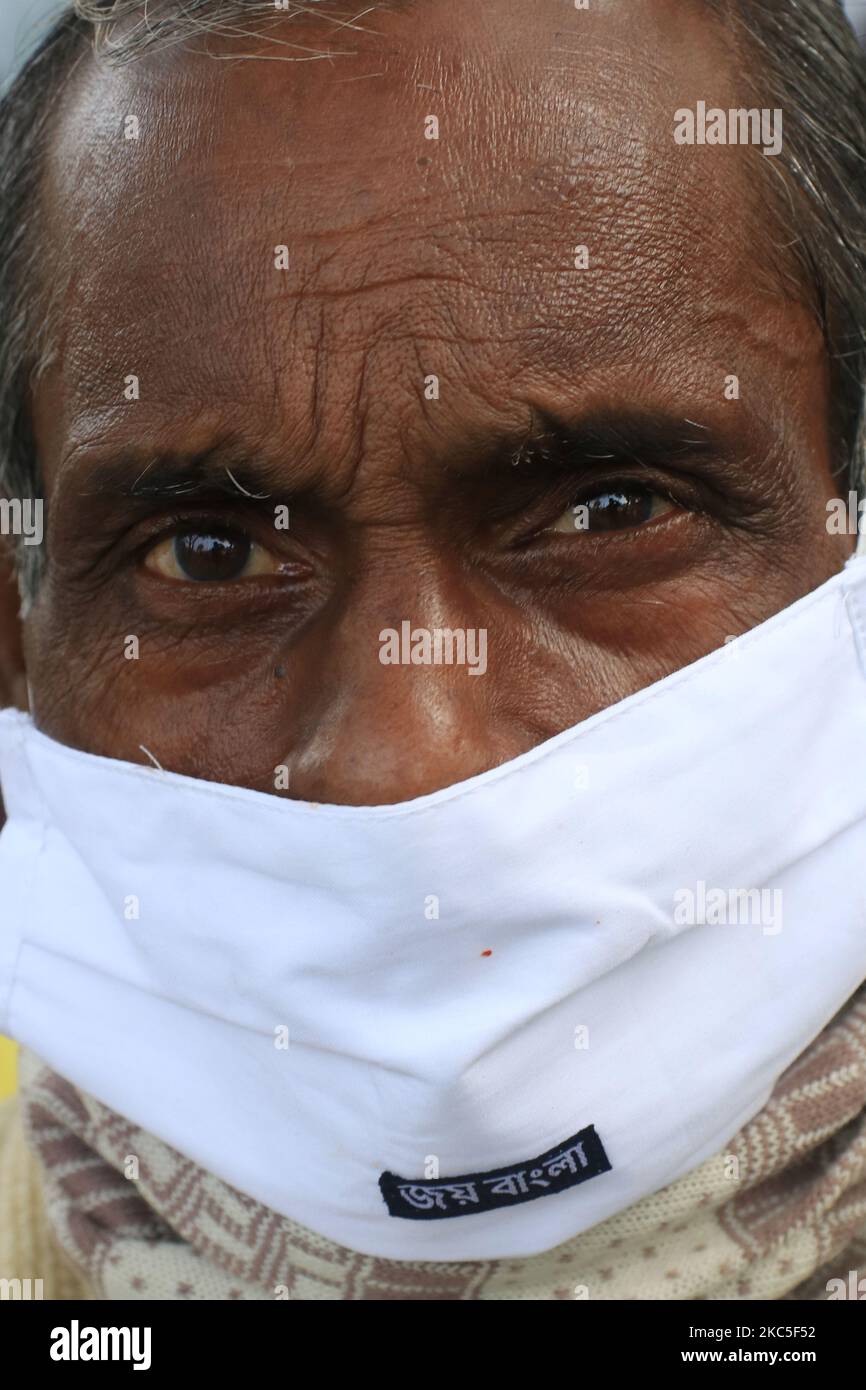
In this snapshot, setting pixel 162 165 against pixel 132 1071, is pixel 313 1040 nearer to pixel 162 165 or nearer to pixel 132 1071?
pixel 132 1071

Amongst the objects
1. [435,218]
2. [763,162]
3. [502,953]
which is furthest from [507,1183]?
[763,162]

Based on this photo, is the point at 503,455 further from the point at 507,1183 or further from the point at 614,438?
the point at 507,1183

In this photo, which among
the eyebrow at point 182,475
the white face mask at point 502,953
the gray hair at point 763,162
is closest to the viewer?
the white face mask at point 502,953

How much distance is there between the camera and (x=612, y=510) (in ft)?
5.73

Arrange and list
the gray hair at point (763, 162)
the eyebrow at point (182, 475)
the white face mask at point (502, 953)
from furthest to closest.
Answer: the gray hair at point (763, 162) < the eyebrow at point (182, 475) < the white face mask at point (502, 953)

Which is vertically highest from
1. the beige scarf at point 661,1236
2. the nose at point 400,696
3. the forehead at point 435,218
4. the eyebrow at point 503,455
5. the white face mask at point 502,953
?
the forehead at point 435,218

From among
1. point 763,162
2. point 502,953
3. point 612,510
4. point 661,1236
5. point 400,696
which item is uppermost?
point 763,162

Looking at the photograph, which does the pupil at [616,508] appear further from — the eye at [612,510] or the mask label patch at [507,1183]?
the mask label patch at [507,1183]

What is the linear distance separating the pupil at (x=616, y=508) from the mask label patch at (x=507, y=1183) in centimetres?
73

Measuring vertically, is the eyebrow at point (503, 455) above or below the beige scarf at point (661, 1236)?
above

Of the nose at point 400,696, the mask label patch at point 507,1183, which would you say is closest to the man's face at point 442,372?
the nose at point 400,696

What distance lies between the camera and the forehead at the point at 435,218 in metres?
1.61

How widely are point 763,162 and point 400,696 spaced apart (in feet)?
2.76

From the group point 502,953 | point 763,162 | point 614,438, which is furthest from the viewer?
point 763,162
